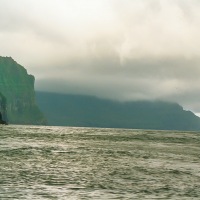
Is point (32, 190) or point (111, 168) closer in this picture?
point (32, 190)

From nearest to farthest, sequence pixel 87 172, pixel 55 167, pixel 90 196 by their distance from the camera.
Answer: pixel 90 196
pixel 87 172
pixel 55 167

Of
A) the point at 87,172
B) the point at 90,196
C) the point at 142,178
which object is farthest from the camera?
the point at 87,172

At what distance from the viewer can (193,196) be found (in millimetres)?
29844

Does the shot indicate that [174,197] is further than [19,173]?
No

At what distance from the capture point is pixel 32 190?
29.7 meters

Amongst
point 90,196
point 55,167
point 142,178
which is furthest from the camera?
point 55,167

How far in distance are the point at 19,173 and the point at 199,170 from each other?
22546 millimetres

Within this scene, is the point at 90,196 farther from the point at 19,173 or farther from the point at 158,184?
the point at 19,173

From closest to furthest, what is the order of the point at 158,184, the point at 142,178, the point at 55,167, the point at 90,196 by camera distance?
the point at 90,196 → the point at 158,184 → the point at 142,178 → the point at 55,167

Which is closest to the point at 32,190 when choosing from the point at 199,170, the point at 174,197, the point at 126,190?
the point at 126,190

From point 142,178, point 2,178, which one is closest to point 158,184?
point 142,178

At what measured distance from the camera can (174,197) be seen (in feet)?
94.8

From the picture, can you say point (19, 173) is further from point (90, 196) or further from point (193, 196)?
point (193, 196)

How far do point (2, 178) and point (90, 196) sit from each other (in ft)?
35.3
